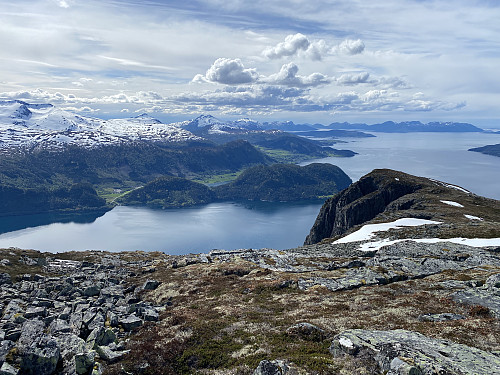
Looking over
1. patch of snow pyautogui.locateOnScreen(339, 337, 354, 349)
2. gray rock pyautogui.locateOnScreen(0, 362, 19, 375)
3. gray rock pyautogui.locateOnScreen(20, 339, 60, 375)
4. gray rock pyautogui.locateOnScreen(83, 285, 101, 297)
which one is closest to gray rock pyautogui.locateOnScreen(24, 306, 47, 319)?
gray rock pyautogui.locateOnScreen(83, 285, 101, 297)

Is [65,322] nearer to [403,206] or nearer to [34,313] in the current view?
[34,313]

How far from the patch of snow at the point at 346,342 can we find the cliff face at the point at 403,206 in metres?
51.0

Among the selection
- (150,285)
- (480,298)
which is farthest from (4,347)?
(480,298)

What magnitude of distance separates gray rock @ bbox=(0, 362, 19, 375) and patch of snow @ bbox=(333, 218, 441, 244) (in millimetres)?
65772

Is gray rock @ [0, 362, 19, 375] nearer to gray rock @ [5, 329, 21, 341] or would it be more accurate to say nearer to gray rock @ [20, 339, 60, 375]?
gray rock @ [20, 339, 60, 375]

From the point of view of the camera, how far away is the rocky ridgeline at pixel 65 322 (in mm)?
19172

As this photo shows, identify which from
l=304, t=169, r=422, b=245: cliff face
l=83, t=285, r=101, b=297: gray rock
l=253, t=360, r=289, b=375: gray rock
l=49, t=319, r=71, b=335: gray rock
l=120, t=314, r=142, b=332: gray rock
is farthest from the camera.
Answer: l=304, t=169, r=422, b=245: cliff face

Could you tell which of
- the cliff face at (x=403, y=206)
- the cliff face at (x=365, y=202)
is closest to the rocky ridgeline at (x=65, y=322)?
the cliff face at (x=403, y=206)

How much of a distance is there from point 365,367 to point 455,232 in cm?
5572

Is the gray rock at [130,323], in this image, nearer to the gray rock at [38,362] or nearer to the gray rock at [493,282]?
the gray rock at [38,362]

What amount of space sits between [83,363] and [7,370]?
13.6 feet

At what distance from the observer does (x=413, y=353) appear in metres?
16.7

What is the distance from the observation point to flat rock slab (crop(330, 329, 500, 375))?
15.5 meters

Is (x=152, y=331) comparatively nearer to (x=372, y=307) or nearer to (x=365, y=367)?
(x=365, y=367)
